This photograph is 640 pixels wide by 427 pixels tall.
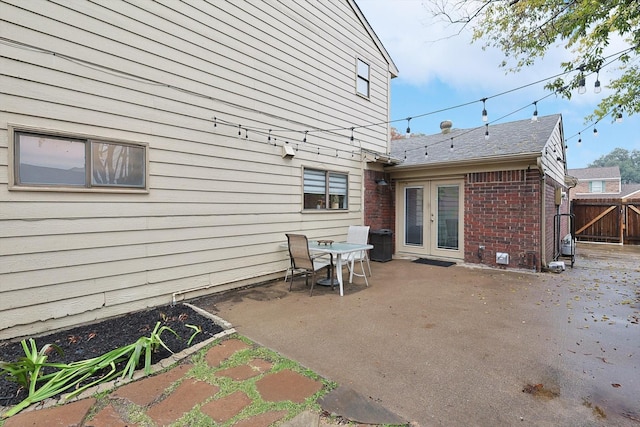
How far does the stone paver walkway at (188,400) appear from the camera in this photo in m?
1.95

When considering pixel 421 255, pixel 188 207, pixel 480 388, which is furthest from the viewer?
pixel 421 255

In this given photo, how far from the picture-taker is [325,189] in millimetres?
6730

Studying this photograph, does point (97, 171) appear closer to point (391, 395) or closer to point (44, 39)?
point (44, 39)

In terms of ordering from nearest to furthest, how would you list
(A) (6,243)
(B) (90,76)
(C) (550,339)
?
(A) (6,243)
(C) (550,339)
(B) (90,76)

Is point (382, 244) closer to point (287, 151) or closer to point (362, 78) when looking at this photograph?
point (287, 151)

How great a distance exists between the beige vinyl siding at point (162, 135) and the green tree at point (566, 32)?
3.04m

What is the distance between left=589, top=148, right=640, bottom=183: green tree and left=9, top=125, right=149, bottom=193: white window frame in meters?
68.8

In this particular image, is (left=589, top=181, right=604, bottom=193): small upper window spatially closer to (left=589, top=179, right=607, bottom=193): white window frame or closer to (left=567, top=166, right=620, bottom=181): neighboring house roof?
(left=589, top=179, right=607, bottom=193): white window frame

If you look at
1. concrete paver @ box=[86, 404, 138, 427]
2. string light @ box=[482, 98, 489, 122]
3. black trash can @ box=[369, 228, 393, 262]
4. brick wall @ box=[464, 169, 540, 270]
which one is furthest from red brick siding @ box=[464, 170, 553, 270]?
concrete paver @ box=[86, 404, 138, 427]

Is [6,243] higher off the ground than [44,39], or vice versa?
[44,39]

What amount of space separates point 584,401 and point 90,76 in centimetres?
544

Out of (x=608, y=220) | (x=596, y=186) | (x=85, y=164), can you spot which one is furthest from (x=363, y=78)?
(x=596, y=186)

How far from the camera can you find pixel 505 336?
3.34 m

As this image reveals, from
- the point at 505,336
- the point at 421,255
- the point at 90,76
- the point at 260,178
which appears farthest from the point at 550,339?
the point at 90,76
